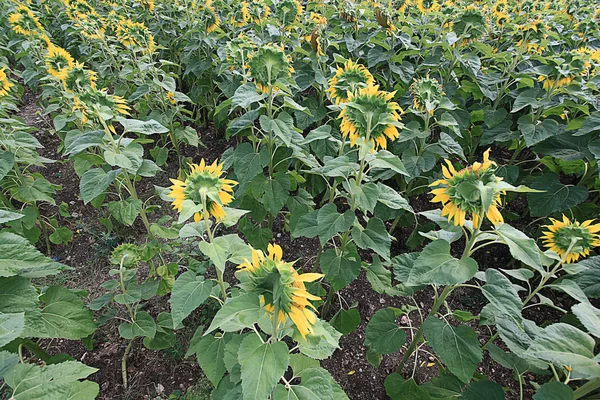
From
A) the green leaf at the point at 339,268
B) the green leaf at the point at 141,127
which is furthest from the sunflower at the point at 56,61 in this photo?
the green leaf at the point at 339,268

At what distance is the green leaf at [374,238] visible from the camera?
1988 mm

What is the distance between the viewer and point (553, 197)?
2771 millimetres

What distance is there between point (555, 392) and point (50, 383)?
1.76 m

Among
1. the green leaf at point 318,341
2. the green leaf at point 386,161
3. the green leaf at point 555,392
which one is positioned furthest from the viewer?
the green leaf at point 386,161

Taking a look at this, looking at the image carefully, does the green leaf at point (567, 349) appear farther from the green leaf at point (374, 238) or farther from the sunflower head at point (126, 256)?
the sunflower head at point (126, 256)

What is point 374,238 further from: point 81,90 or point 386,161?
point 81,90

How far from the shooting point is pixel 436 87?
253cm

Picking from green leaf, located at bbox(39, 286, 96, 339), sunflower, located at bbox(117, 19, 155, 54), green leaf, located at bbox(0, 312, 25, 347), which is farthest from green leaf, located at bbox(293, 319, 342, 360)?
sunflower, located at bbox(117, 19, 155, 54)

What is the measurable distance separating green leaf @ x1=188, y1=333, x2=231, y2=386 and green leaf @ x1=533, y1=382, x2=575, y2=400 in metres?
1.32

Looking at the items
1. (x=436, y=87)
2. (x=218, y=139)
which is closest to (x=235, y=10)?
(x=218, y=139)

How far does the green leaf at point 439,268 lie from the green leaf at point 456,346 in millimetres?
372

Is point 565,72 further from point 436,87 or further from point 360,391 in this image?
point 360,391

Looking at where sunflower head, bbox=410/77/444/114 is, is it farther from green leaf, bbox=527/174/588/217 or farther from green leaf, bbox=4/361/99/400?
green leaf, bbox=4/361/99/400

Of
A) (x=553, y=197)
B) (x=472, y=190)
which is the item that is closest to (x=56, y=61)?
(x=472, y=190)
